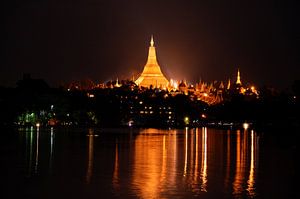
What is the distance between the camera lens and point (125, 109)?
337ft

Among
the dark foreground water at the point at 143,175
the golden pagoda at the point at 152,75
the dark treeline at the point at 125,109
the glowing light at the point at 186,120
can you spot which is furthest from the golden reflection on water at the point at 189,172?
the golden pagoda at the point at 152,75

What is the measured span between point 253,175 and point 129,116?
271 feet

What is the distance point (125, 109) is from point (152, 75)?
2272 inches

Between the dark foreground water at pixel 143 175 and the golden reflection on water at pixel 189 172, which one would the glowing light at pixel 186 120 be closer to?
the golden reflection on water at pixel 189 172

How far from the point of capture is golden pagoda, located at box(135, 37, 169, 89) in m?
157

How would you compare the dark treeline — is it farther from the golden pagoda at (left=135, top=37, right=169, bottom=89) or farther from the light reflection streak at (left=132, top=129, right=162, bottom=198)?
the light reflection streak at (left=132, top=129, right=162, bottom=198)

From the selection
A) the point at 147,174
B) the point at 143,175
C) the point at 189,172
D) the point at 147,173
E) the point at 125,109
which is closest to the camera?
the point at 143,175

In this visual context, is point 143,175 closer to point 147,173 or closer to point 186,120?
point 147,173

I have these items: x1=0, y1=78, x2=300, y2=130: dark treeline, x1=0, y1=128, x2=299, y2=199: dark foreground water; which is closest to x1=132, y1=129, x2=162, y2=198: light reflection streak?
x1=0, y1=128, x2=299, y2=199: dark foreground water

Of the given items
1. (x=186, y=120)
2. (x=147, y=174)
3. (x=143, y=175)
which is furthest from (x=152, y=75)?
(x=143, y=175)

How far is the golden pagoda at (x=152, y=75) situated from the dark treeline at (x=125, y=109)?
23.8 meters

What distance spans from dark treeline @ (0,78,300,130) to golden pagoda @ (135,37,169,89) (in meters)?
23.8

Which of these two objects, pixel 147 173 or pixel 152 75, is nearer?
pixel 147 173

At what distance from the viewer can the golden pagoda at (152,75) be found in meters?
157
